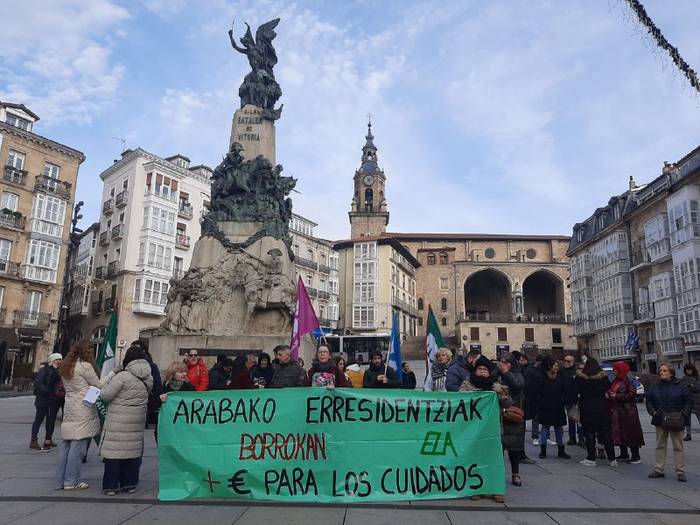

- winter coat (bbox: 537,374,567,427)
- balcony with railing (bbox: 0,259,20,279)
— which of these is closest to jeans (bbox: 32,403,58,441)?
winter coat (bbox: 537,374,567,427)

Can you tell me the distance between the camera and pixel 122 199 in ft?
146

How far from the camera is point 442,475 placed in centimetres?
646

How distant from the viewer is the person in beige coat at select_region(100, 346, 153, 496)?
6.35 meters

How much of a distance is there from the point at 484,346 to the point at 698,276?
3506 cm

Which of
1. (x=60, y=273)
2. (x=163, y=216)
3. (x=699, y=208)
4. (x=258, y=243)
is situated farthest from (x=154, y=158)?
(x=699, y=208)

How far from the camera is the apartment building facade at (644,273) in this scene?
3469 centimetres

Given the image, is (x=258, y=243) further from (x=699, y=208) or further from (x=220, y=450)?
(x=699, y=208)

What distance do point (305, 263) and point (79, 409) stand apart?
5334 centimetres

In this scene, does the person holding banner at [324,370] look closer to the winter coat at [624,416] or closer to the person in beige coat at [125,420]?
the person in beige coat at [125,420]

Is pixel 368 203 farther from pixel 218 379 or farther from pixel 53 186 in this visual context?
pixel 218 379

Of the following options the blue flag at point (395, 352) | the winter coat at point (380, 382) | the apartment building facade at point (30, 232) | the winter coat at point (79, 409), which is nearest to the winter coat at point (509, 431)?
the winter coat at point (380, 382)

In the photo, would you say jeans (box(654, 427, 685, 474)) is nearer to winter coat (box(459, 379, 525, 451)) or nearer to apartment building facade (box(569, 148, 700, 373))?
winter coat (box(459, 379, 525, 451))

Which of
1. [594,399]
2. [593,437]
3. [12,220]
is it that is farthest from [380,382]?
[12,220]

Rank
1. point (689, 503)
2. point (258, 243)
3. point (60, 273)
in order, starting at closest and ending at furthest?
1. point (689, 503)
2. point (258, 243)
3. point (60, 273)
